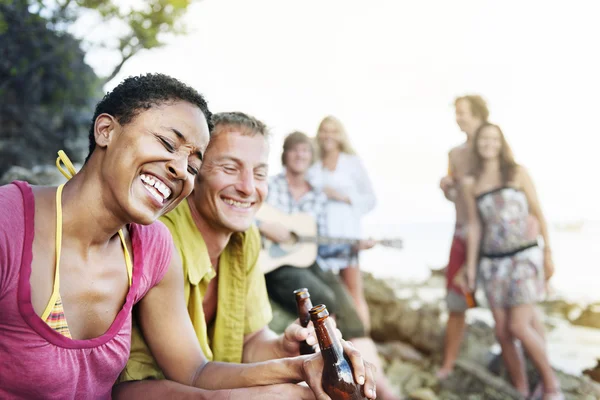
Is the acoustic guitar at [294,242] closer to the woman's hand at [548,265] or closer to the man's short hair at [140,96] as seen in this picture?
the woman's hand at [548,265]

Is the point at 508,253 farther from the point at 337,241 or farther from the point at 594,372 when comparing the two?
the point at 337,241

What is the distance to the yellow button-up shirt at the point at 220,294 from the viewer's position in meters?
1.84

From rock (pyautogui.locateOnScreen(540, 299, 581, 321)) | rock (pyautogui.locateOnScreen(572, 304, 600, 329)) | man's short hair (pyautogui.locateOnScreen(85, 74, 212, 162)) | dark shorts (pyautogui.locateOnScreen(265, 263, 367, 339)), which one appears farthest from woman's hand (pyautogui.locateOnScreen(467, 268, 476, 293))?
man's short hair (pyautogui.locateOnScreen(85, 74, 212, 162))

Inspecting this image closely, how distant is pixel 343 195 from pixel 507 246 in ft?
6.01

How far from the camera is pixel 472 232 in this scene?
528 cm

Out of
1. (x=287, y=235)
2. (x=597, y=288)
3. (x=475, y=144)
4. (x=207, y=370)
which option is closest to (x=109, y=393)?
(x=207, y=370)

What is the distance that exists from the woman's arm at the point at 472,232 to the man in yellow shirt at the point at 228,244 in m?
3.52

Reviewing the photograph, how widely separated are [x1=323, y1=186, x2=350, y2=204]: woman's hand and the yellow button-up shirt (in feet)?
11.0

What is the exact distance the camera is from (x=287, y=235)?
16.3ft

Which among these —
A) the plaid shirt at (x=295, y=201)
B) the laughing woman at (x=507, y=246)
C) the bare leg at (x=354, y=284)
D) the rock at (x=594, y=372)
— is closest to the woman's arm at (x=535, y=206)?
the laughing woman at (x=507, y=246)

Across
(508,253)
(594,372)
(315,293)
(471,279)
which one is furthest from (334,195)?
(594,372)

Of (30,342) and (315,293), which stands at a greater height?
(30,342)

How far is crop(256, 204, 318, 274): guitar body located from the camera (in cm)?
462

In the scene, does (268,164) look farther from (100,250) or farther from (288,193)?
(288,193)
